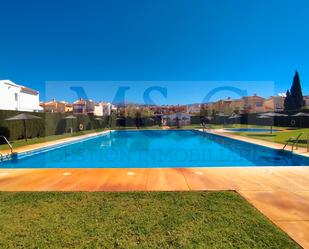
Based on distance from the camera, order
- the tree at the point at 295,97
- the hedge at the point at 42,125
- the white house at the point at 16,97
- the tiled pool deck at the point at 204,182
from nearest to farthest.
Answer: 1. the tiled pool deck at the point at 204,182
2. the hedge at the point at 42,125
3. the white house at the point at 16,97
4. the tree at the point at 295,97

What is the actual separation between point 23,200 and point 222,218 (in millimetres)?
3601

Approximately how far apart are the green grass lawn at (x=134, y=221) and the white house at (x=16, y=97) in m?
26.3

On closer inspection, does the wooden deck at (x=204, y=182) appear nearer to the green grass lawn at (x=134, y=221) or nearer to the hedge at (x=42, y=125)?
the green grass lawn at (x=134, y=221)

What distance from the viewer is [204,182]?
16.9 ft

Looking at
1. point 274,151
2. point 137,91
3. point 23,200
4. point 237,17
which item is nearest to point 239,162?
point 274,151

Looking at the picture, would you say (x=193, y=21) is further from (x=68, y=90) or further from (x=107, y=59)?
(x=68, y=90)

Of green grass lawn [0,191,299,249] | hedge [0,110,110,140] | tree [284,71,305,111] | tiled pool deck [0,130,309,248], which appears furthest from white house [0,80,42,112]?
tree [284,71,305,111]

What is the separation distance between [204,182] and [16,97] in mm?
30571

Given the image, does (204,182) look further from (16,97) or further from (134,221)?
(16,97)

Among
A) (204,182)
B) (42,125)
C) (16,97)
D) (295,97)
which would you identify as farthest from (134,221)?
(295,97)

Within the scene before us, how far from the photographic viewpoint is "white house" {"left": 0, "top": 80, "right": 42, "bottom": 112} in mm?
25312

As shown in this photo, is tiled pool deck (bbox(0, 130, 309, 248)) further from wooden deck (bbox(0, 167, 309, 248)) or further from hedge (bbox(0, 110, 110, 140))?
hedge (bbox(0, 110, 110, 140))

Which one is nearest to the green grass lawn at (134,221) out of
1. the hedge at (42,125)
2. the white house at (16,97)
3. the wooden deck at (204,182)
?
the wooden deck at (204,182)

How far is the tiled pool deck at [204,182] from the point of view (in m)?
3.72
